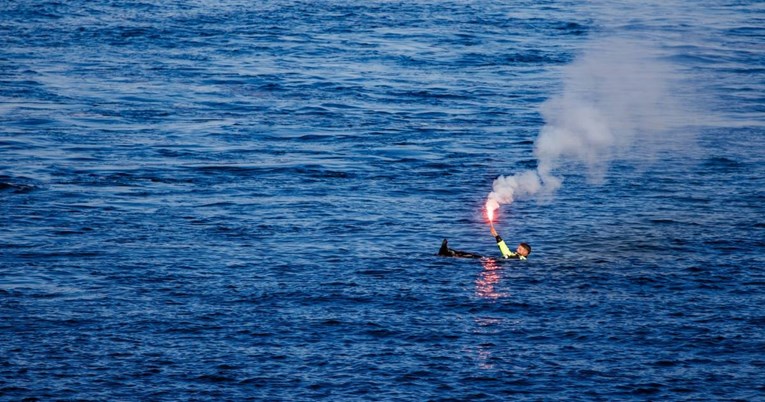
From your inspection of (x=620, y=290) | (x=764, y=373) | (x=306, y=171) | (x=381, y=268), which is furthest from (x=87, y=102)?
(x=764, y=373)

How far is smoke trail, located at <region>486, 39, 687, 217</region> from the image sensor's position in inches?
2251

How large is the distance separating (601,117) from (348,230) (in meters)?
27.1

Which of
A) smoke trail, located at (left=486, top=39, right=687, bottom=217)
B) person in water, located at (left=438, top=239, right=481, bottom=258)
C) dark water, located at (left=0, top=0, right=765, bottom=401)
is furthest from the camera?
smoke trail, located at (left=486, top=39, right=687, bottom=217)

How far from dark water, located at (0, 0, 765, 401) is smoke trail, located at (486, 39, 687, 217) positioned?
1259mm

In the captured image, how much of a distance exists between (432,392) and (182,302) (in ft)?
35.4

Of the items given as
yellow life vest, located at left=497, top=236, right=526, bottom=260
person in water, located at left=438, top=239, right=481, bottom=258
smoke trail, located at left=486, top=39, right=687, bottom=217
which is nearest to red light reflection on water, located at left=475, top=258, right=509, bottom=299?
yellow life vest, located at left=497, top=236, right=526, bottom=260

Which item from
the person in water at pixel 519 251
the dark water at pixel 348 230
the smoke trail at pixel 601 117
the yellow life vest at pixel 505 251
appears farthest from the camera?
the smoke trail at pixel 601 117

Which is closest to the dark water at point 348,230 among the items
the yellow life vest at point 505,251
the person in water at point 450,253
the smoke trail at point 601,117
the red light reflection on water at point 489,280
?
the red light reflection on water at point 489,280

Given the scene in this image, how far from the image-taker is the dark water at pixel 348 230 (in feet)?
112

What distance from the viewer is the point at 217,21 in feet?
316

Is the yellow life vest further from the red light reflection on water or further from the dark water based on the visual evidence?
the red light reflection on water

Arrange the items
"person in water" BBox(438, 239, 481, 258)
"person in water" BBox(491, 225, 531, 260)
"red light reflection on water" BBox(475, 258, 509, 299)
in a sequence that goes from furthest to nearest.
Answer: "person in water" BBox(438, 239, 481, 258), "person in water" BBox(491, 225, 531, 260), "red light reflection on water" BBox(475, 258, 509, 299)

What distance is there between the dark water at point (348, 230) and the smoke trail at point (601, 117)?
1.26 meters

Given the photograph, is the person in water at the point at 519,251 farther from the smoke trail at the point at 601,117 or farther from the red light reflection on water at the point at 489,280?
the smoke trail at the point at 601,117
